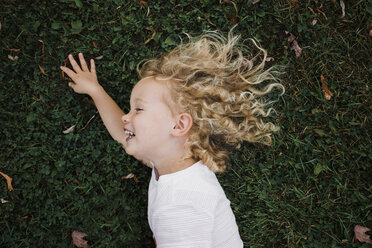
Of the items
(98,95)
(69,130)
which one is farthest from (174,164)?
(69,130)

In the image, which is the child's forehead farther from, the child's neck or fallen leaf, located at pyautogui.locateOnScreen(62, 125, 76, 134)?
fallen leaf, located at pyautogui.locateOnScreen(62, 125, 76, 134)

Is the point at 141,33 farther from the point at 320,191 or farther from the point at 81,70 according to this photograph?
the point at 320,191

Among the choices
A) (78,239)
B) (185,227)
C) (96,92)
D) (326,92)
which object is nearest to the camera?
(185,227)

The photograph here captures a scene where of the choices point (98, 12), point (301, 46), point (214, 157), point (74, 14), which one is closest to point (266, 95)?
point (301, 46)

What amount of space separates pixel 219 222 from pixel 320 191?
140 centimetres

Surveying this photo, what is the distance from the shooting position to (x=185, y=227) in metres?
2.45

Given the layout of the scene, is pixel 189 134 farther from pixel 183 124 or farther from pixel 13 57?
pixel 13 57

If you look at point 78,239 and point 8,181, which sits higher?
point 8,181

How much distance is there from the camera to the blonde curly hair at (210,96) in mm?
2744

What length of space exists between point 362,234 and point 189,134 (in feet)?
7.11

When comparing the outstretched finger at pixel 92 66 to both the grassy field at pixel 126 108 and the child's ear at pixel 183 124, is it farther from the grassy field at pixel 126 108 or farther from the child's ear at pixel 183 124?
the child's ear at pixel 183 124

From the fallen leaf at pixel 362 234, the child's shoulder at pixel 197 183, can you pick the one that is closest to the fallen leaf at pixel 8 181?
the child's shoulder at pixel 197 183

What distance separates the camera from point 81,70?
3355 millimetres

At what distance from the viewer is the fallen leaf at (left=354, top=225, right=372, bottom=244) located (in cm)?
332
